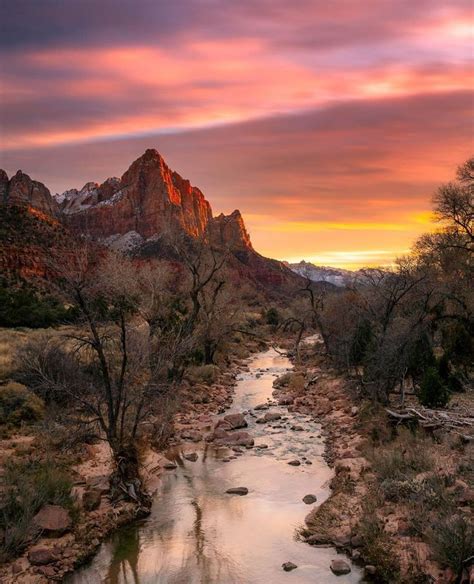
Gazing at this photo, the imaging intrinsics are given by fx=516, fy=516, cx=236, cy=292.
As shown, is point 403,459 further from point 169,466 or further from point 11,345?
point 11,345

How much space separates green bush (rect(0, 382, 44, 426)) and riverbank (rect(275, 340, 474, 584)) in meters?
9.27

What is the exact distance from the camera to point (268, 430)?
62.1 feet

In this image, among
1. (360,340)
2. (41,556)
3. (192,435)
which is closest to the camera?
(41,556)

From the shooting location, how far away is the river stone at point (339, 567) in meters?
9.30

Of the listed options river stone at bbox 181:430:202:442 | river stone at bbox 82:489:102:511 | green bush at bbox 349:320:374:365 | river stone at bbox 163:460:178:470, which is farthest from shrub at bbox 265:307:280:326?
river stone at bbox 82:489:102:511

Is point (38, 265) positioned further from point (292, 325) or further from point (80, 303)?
point (80, 303)

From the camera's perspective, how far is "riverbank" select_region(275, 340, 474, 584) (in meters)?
8.74

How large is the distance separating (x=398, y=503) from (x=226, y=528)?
12.2 ft

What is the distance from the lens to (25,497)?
1035 centimetres

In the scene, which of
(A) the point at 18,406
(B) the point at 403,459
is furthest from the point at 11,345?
(B) the point at 403,459

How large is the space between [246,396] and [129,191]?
15667 centimetres

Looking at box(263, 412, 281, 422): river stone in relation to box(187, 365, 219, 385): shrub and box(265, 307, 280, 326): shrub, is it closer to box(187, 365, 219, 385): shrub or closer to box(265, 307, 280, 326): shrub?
box(187, 365, 219, 385): shrub

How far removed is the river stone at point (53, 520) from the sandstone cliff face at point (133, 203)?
5612 inches

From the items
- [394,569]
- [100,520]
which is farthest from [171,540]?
[394,569]
